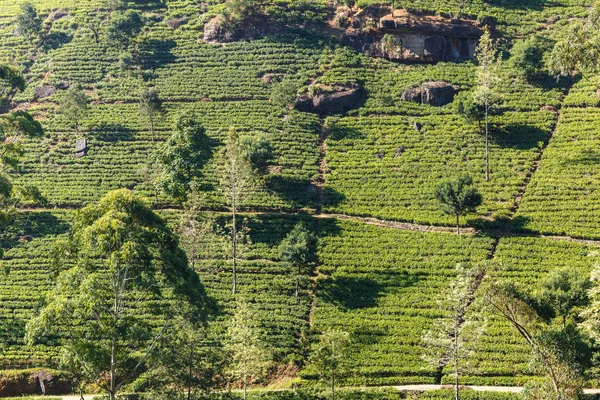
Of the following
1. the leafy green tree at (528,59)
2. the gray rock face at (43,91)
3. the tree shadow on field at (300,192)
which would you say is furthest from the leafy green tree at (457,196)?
the gray rock face at (43,91)

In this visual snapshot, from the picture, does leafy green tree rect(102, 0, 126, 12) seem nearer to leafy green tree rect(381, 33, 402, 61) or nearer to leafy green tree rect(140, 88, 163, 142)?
leafy green tree rect(140, 88, 163, 142)

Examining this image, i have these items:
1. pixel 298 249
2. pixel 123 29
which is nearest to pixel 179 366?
pixel 298 249

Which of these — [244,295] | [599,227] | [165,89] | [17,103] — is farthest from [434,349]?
[17,103]

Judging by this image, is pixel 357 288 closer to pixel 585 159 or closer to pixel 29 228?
pixel 585 159

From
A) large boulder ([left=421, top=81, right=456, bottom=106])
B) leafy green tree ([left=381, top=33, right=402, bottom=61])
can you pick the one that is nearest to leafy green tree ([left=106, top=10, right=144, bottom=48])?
leafy green tree ([left=381, top=33, right=402, bottom=61])

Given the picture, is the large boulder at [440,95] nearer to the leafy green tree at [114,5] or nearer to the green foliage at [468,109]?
the green foliage at [468,109]

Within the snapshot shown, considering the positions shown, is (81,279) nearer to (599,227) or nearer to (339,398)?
(339,398)

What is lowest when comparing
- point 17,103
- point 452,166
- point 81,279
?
point 17,103
